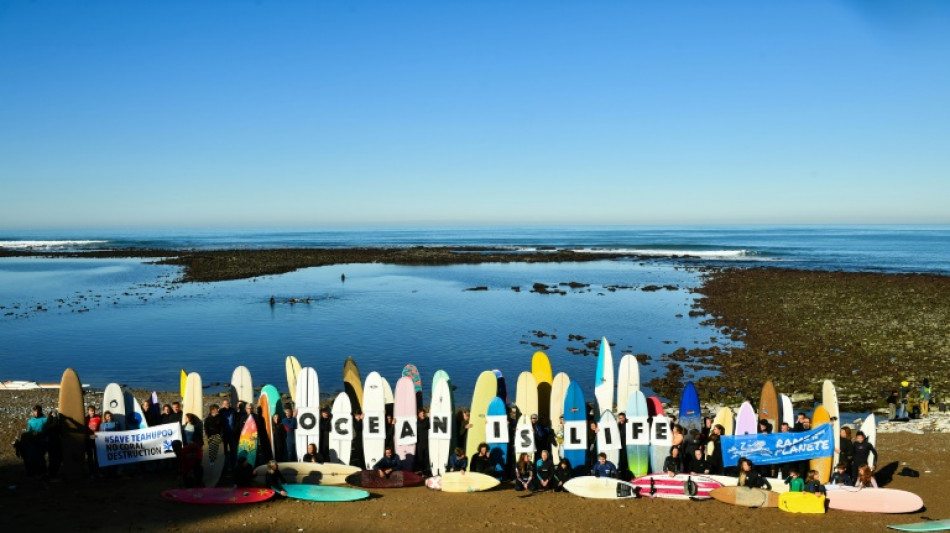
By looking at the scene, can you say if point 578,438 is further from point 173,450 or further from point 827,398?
point 173,450

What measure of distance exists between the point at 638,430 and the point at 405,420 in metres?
4.26

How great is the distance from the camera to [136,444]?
37.4 ft

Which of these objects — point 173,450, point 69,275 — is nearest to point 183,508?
point 173,450

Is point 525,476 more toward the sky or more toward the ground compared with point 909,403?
more toward the sky

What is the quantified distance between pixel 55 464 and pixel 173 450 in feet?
6.31

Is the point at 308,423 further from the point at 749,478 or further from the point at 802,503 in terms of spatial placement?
the point at 802,503

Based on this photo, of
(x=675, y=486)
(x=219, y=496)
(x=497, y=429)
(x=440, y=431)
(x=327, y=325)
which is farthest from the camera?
(x=327, y=325)

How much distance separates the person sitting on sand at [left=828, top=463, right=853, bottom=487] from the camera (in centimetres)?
1070

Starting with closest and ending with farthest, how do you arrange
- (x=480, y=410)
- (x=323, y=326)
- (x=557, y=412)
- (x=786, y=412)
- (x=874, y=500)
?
(x=874, y=500) → (x=786, y=412) → (x=480, y=410) → (x=557, y=412) → (x=323, y=326)

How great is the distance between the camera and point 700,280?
53281mm

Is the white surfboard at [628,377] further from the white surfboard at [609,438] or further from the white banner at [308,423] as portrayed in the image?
the white banner at [308,423]

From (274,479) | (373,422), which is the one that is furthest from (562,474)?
(274,479)

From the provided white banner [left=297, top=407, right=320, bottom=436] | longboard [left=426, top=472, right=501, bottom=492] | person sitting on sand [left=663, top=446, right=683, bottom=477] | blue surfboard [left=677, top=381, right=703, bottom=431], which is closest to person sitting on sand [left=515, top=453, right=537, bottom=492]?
longboard [left=426, top=472, right=501, bottom=492]

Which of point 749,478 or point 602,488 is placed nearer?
point 749,478
